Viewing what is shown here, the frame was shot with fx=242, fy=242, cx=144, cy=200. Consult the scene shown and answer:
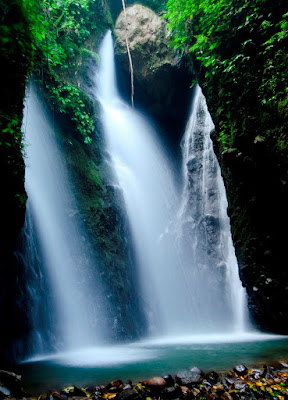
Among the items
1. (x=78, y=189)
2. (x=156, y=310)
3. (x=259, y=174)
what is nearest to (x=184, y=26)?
(x=259, y=174)

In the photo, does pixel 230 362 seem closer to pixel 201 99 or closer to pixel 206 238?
pixel 206 238

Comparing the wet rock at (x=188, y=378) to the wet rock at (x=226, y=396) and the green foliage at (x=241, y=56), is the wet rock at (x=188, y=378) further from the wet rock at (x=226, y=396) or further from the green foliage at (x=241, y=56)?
the green foliage at (x=241, y=56)

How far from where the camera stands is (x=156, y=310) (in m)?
10.2

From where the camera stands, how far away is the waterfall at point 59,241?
7242mm

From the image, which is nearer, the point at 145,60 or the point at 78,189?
the point at 78,189

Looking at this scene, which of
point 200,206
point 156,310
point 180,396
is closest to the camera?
point 180,396

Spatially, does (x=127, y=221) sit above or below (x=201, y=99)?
below

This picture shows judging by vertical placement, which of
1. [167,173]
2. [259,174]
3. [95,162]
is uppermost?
[167,173]

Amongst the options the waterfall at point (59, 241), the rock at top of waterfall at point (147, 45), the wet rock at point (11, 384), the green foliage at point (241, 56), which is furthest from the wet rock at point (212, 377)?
the rock at top of waterfall at point (147, 45)

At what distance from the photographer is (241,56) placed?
6742 mm

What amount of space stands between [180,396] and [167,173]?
44.6ft

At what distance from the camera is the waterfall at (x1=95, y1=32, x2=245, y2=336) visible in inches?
425

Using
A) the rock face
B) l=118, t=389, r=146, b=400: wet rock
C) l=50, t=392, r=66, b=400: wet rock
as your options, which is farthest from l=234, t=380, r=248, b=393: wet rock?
the rock face

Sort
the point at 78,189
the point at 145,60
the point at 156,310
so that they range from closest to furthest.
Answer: the point at 78,189
the point at 156,310
the point at 145,60
